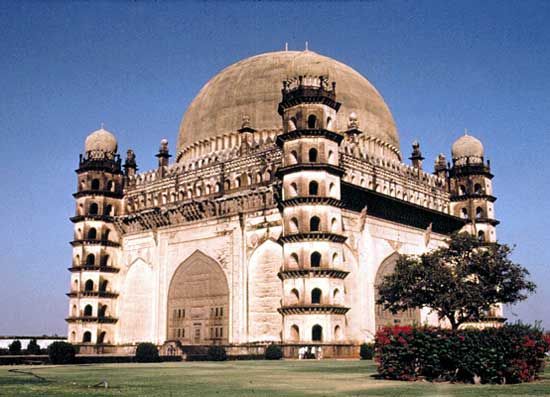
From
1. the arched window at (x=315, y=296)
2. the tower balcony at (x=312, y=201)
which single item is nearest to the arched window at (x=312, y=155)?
the tower balcony at (x=312, y=201)

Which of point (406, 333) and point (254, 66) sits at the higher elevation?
point (254, 66)

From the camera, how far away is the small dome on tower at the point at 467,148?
5262cm

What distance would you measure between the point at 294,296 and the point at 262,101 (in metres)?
16.8

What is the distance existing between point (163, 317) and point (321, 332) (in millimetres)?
14211

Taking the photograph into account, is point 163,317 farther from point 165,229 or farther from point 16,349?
point 16,349

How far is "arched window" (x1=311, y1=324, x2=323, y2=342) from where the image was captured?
35.6 metres

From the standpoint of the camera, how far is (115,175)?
167 ft

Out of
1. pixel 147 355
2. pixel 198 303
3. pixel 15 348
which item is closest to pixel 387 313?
pixel 198 303

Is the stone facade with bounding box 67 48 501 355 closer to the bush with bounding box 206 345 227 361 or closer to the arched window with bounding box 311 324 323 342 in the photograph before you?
the arched window with bounding box 311 324 323 342

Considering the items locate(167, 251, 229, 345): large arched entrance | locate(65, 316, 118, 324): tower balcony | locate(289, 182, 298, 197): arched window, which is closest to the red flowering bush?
locate(289, 182, 298, 197): arched window

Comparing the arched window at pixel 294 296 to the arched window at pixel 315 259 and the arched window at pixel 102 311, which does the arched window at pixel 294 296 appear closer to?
the arched window at pixel 315 259

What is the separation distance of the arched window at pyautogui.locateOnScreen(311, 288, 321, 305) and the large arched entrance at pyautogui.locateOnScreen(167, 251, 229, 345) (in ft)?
23.6

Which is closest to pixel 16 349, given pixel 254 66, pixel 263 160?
pixel 263 160

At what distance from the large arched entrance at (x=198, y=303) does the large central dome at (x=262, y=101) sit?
10392 mm
